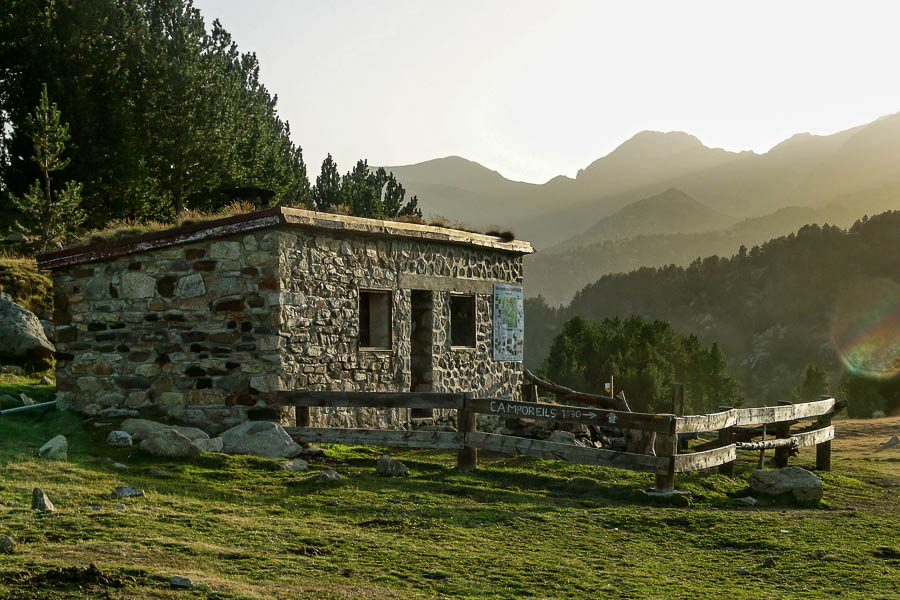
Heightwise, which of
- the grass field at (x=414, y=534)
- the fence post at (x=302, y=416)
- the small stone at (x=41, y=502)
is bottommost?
the grass field at (x=414, y=534)

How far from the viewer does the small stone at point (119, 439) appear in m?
12.2

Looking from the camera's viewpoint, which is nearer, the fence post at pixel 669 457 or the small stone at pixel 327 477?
the small stone at pixel 327 477

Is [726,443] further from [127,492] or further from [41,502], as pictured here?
[41,502]

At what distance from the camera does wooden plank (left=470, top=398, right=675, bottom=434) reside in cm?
1091

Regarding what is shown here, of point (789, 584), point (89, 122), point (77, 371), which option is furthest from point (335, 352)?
point (89, 122)

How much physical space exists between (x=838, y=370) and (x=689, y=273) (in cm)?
3413

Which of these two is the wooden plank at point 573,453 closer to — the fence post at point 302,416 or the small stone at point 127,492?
Result: the fence post at point 302,416

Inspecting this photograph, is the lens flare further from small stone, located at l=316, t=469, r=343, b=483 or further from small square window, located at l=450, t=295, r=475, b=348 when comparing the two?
small stone, located at l=316, t=469, r=343, b=483

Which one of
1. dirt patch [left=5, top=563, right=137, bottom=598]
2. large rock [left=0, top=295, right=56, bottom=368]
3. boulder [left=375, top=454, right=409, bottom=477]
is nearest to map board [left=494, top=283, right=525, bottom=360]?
boulder [left=375, top=454, right=409, bottom=477]

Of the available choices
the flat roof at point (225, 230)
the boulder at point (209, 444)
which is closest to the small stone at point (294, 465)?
the boulder at point (209, 444)

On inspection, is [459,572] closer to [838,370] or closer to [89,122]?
[89,122]

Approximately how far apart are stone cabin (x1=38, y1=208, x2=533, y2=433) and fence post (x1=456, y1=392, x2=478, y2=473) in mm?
3351

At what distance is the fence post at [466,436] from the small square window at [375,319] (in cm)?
416

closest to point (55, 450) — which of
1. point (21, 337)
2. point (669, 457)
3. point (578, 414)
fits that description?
point (578, 414)
